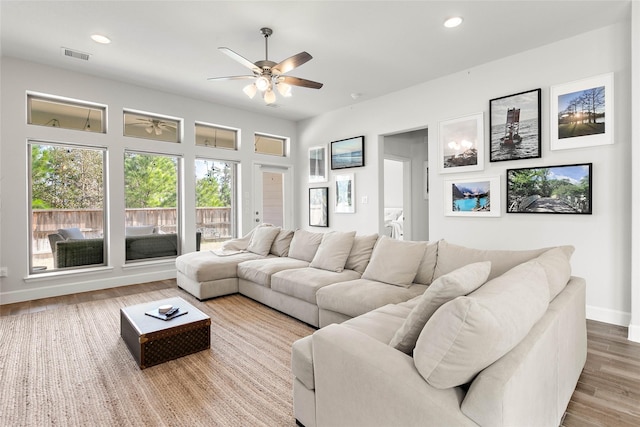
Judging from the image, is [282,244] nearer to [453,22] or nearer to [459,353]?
[453,22]

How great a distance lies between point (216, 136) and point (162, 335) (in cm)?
435

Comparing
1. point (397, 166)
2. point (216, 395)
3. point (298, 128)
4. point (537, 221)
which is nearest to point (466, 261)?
point (537, 221)

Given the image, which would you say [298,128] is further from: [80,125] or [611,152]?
[611,152]

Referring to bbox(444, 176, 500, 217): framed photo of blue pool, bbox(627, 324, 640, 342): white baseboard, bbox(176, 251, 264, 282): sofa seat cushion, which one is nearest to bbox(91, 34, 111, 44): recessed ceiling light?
bbox(176, 251, 264, 282): sofa seat cushion

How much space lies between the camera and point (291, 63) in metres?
3.10

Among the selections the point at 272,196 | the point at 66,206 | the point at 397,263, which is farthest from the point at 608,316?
the point at 66,206

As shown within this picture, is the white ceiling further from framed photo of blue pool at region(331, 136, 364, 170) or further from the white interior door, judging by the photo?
the white interior door

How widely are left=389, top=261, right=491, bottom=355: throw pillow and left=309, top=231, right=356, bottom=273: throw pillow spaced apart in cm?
207

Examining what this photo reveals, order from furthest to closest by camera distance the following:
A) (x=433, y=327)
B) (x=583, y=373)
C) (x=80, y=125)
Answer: (x=80, y=125)
(x=583, y=373)
(x=433, y=327)

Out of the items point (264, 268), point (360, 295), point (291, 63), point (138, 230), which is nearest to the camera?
point (360, 295)

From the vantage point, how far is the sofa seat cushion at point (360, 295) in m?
2.58

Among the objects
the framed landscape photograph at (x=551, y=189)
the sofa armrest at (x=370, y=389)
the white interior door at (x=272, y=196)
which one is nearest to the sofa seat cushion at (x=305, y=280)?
the sofa armrest at (x=370, y=389)

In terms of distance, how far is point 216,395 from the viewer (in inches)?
80.6

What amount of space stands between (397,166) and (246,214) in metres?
4.29
